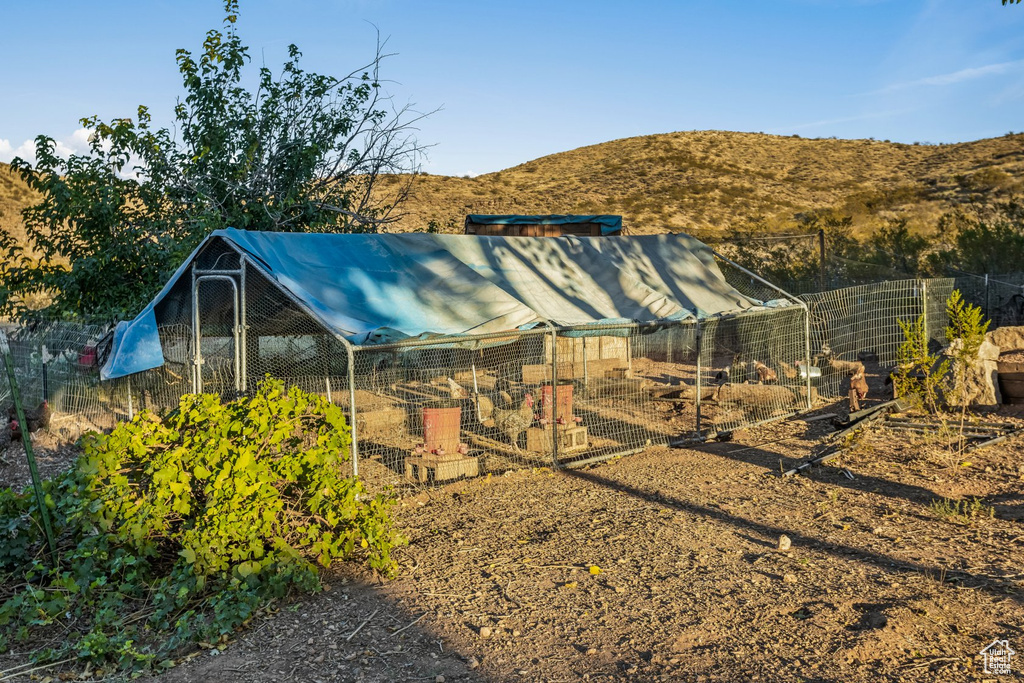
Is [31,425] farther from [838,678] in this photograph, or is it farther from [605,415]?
[838,678]

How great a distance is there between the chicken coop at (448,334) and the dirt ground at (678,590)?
1.48 m

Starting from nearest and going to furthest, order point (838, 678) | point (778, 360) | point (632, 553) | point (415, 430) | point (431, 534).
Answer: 1. point (838, 678)
2. point (632, 553)
3. point (431, 534)
4. point (415, 430)
5. point (778, 360)

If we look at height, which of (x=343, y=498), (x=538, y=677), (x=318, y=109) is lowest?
(x=538, y=677)

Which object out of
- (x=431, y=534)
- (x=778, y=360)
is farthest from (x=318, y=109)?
(x=431, y=534)

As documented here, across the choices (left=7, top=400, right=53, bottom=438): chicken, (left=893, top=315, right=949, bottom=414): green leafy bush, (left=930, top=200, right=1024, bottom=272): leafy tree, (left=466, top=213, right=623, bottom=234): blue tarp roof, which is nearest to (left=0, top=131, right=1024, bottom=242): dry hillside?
(left=930, top=200, right=1024, bottom=272): leafy tree

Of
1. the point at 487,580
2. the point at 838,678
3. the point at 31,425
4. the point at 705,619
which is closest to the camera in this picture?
the point at 838,678

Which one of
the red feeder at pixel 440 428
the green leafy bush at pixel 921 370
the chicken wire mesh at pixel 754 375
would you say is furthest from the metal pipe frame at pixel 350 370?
the green leafy bush at pixel 921 370

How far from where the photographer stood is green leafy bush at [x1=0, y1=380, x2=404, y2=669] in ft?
15.6

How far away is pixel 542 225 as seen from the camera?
15172 millimetres

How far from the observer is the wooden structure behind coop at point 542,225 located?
15023 millimetres

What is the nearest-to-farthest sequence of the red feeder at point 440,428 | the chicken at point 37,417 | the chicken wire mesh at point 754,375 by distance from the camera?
the red feeder at point 440,428 < the chicken at point 37,417 < the chicken wire mesh at point 754,375

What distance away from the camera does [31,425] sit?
10500 millimetres

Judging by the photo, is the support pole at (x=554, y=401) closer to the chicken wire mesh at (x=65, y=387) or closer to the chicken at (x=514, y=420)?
the chicken at (x=514, y=420)

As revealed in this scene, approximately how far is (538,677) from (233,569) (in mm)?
2062
